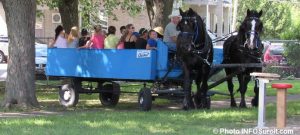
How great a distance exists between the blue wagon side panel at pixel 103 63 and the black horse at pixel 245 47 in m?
2.08

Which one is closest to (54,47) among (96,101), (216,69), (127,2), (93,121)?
(96,101)

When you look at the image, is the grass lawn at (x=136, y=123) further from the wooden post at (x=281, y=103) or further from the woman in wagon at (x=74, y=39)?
the woman in wagon at (x=74, y=39)

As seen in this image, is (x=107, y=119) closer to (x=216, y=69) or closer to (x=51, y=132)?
(x=51, y=132)

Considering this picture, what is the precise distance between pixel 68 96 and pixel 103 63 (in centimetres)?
170

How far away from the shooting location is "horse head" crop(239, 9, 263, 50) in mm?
14539

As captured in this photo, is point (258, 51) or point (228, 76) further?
point (228, 76)

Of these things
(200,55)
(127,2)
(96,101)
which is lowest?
(96,101)

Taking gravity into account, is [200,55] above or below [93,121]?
above

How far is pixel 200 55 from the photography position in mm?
14891

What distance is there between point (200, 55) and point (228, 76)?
161 centimetres

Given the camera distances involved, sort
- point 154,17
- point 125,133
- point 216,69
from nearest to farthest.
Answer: point 125,133
point 216,69
point 154,17

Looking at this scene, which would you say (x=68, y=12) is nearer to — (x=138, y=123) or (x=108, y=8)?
(x=108, y=8)

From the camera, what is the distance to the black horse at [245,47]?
14617 mm

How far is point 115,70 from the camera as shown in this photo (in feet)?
51.3
